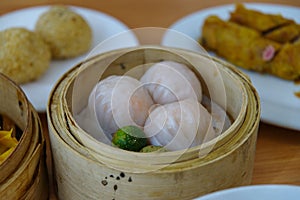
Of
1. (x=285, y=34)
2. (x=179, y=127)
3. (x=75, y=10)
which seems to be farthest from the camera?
(x=75, y=10)

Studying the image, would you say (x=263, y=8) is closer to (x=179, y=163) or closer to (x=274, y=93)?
(x=274, y=93)

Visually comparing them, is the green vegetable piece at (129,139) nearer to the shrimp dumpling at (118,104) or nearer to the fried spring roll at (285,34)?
the shrimp dumpling at (118,104)

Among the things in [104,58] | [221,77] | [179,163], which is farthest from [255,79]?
[179,163]

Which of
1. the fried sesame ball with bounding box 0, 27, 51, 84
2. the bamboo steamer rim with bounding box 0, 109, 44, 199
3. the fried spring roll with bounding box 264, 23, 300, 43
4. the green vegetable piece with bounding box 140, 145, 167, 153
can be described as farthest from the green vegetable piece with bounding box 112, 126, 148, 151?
the fried spring roll with bounding box 264, 23, 300, 43

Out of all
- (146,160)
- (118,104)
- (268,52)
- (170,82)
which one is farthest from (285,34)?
(146,160)

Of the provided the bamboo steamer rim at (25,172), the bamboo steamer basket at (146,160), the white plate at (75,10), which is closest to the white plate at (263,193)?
the bamboo steamer basket at (146,160)

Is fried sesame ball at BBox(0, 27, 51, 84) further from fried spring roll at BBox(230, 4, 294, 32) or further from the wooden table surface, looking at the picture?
fried spring roll at BBox(230, 4, 294, 32)

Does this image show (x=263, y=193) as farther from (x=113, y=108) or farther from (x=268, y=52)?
(x=268, y=52)
